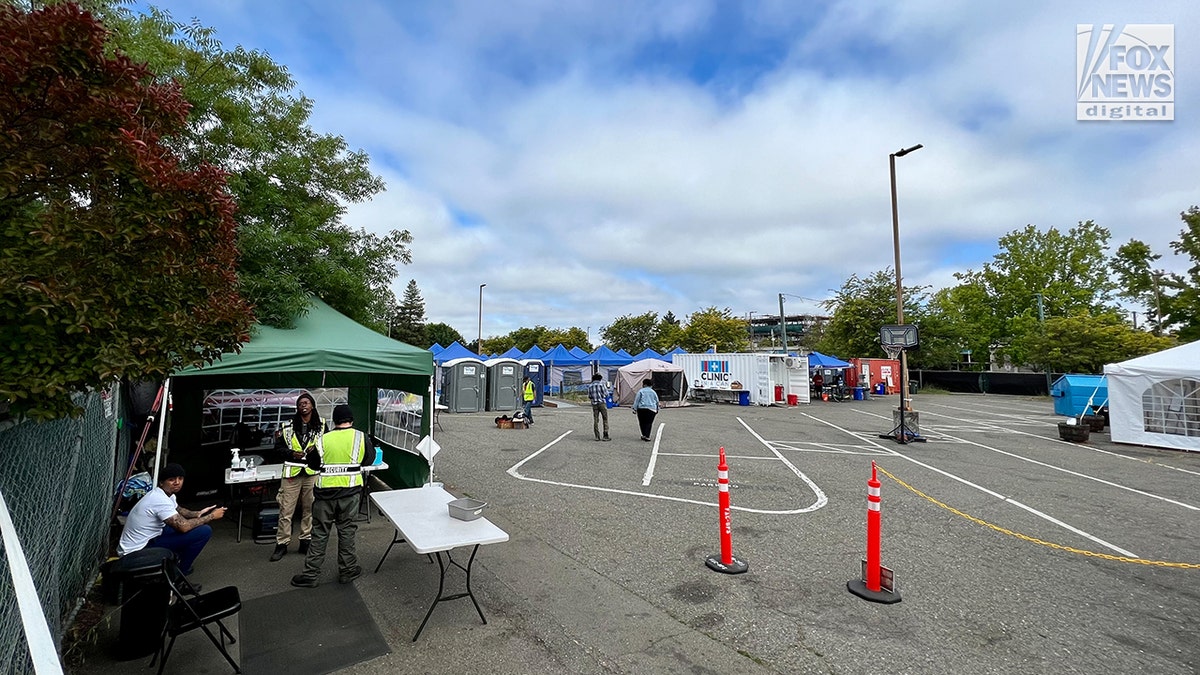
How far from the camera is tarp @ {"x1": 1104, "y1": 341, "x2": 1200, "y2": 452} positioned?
41.8ft

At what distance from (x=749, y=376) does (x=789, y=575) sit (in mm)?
22658

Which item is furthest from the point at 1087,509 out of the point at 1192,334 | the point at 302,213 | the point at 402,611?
→ the point at 1192,334

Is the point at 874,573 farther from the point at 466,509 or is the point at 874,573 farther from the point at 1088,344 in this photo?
the point at 1088,344

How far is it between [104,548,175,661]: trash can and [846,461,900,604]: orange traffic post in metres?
5.16

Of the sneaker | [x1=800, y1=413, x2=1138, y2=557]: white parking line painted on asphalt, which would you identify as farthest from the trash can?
[x1=800, y1=413, x2=1138, y2=557]: white parking line painted on asphalt

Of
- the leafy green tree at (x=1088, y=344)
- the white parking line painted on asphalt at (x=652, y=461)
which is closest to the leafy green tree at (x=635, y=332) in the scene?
the leafy green tree at (x=1088, y=344)

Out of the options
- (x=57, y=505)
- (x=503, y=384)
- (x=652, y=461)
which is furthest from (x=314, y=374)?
(x=503, y=384)

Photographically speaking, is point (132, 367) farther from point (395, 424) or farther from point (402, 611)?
point (395, 424)

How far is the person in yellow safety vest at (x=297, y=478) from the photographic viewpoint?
17.5ft

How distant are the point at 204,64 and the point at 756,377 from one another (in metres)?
24.3

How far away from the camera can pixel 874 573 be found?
4.52m

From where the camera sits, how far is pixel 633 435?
1495 cm

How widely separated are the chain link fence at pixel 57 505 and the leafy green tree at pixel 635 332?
57.9m

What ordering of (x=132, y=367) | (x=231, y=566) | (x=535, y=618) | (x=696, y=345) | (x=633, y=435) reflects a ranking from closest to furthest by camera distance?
(x=132, y=367) < (x=535, y=618) < (x=231, y=566) < (x=633, y=435) < (x=696, y=345)
